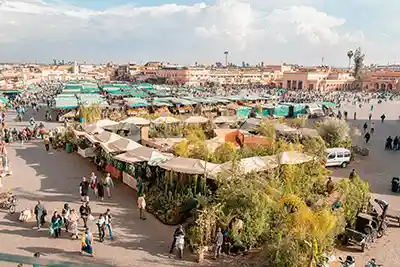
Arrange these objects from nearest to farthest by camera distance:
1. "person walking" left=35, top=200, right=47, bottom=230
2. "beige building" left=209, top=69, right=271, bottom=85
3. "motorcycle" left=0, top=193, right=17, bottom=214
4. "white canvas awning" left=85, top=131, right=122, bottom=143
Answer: "person walking" left=35, top=200, right=47, bottom=230 < "motorcycle" left=0, top=193, right=17, bottom=214 < "white canvas awning" left=85, top=131, right=122, bottom=143 < "beige building" left=209, top=69, right=271, bottom=85

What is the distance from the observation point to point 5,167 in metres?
12.7

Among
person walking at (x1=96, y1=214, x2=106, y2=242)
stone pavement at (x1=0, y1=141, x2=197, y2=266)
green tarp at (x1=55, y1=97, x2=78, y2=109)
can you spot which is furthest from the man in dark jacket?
green tarp at (x1=55, y1=97, x2=78, y2=109)

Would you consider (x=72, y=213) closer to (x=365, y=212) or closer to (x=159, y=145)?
(x=159, y=145)

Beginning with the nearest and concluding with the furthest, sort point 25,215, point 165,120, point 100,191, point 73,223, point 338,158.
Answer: point 73,223, point 25,215, point 100,191, point 338,158, point 165,120

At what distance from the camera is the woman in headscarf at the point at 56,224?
303 inches

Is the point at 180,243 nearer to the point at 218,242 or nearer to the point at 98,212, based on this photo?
the point at 218,242

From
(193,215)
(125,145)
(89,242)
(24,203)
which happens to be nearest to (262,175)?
(193,215)

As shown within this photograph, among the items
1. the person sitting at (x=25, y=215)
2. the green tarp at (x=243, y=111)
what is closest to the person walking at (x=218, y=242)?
the person sitting at (x=25, y=215)

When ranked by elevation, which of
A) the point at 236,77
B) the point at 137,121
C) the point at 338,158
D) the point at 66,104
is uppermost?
the point at 236,77

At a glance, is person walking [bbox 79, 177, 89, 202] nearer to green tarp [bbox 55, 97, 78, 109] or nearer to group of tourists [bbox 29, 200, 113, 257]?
group of tourists [bbox 29, 200, 113, 257]

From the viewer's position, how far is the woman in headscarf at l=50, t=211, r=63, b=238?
7699mm

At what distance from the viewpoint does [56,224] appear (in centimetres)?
772

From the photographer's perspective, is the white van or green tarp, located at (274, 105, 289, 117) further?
green tarp, located at (274, 105, 289, 117)

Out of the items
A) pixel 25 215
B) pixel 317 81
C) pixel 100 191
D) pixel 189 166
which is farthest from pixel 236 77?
pixel 25 215
